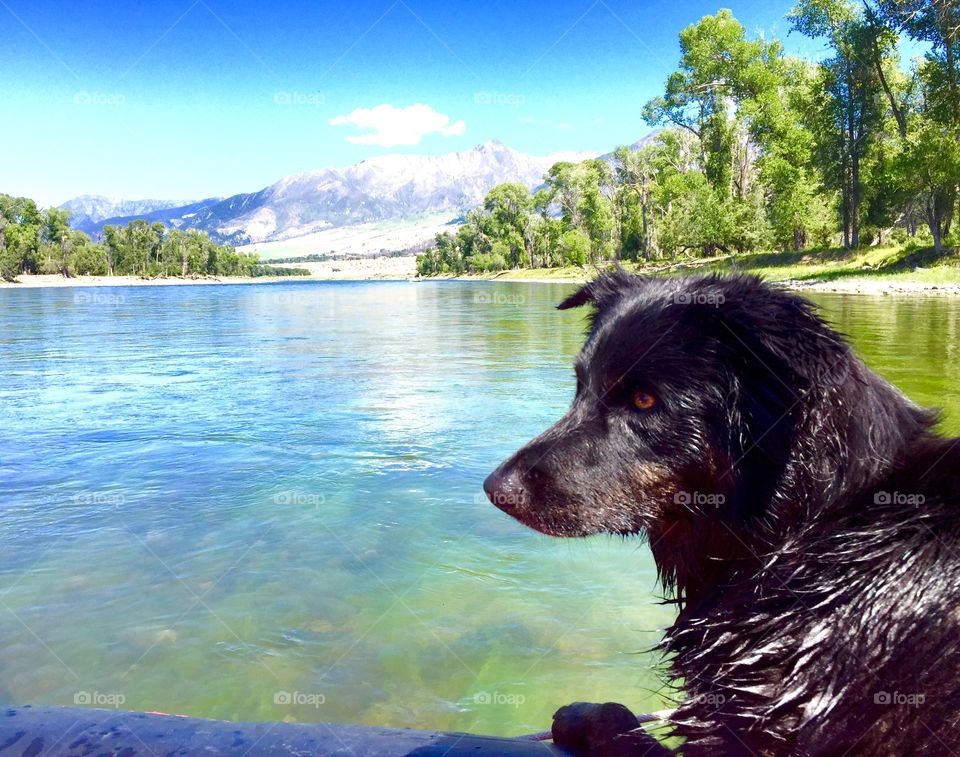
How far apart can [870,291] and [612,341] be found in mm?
38722

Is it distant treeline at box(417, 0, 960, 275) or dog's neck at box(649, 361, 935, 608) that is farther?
distant treeline at box(417, 0, 960, 275)

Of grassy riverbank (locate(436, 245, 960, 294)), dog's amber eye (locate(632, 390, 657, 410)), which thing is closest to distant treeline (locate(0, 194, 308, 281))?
grassy riverbank (locate(436, 245, 960, 294))

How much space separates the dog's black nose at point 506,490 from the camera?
318 cm

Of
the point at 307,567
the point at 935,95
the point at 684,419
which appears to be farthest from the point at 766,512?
the point at 935,95

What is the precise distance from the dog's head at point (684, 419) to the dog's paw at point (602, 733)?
70cm

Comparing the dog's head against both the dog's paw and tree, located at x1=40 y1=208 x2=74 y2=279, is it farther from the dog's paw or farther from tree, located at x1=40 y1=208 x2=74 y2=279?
tree, located at x1=40 y1=208 x2=74 y2=279

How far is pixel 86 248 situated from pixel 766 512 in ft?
546

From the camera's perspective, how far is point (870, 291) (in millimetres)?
36938

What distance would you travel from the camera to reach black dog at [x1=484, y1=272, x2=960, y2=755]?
2270 millimetres

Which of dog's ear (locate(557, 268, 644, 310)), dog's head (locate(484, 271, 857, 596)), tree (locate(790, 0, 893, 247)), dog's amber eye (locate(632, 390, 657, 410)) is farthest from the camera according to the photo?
tree (locate(790, 0, 893, 247))

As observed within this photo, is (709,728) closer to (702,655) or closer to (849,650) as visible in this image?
(702,655)

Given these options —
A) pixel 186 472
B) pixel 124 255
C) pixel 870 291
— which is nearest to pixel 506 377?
pixel 186 472

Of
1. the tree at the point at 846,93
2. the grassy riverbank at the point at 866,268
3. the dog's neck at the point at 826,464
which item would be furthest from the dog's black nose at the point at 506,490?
the tree at the point at 846,93

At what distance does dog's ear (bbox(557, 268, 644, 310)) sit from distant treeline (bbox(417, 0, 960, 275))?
39491 millimetres
